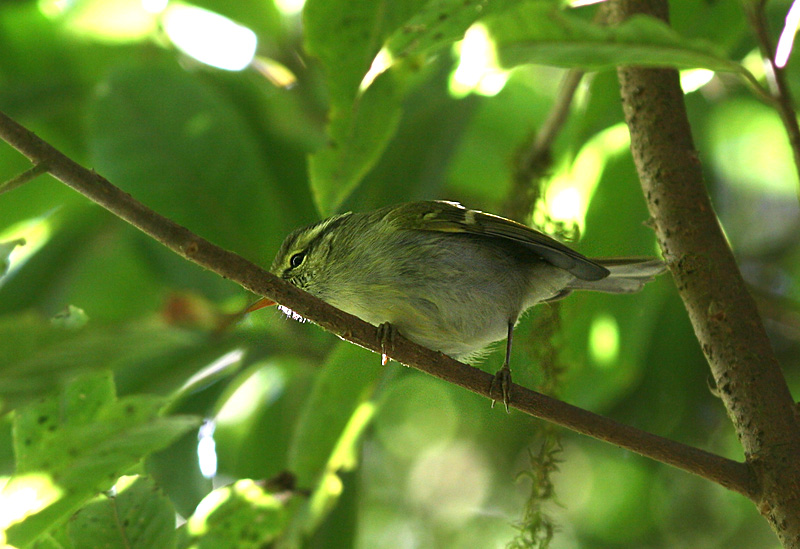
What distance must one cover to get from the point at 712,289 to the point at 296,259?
1.22 meters

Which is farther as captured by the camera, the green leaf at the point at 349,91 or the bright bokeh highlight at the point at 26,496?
the green leaf at the point at 349,91

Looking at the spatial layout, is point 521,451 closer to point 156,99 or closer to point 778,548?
point 778,548

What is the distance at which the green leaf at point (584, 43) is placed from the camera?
1.43 metres

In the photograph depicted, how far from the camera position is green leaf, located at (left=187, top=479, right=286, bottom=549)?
1921 mm

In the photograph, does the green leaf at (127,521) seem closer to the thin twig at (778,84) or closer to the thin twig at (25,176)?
the thin twig at (25,176)

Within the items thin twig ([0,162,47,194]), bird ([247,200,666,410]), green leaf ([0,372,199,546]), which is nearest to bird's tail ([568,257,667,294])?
bird ([247,200,666,410])

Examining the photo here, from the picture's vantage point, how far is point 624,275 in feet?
7.70

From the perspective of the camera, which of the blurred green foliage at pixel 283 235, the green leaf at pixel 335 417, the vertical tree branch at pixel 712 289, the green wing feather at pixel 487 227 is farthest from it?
the green leaf at pixel 335 417

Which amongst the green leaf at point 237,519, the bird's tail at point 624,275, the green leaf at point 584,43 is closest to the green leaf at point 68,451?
the green leaf at point 237,519

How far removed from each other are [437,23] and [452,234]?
34.2 inches

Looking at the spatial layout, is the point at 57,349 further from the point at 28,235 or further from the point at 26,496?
the point at 28,235

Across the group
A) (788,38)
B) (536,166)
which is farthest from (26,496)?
(536,166)

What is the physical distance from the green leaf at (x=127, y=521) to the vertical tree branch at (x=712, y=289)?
1.19m

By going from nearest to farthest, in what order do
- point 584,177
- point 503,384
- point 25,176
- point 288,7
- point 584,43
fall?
point 25,176 < point 584,43 < point 503,384 < point 584,177 < point 288,7
